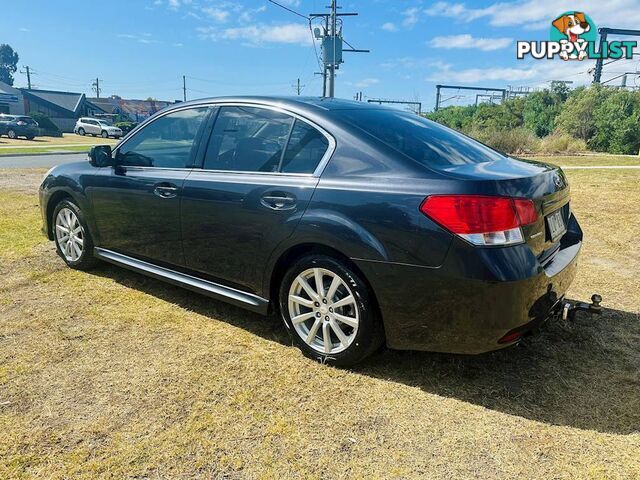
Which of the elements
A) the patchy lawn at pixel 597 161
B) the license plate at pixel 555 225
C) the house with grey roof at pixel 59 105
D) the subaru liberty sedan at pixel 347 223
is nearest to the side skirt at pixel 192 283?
the subaru liberty sedan at pixel 347 223

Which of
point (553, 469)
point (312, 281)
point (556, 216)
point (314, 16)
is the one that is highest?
point (314, 16)

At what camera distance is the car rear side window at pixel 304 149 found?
3.09 metres

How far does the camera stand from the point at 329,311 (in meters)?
3.04

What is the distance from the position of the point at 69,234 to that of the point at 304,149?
114 inches

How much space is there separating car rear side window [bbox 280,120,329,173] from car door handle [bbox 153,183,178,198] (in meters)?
0.97

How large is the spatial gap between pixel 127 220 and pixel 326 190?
202 cm

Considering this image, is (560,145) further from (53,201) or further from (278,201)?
(278,201)

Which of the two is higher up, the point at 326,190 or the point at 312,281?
the point at 326,190

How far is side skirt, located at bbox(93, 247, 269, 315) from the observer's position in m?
3.39

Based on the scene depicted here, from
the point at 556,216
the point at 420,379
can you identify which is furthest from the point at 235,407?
the point at 556,216

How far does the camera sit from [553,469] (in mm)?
2230

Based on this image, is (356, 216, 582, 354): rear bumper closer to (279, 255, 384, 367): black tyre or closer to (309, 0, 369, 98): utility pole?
(279, 255, 384, 367): black tyre

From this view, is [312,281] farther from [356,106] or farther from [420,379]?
[356,106]

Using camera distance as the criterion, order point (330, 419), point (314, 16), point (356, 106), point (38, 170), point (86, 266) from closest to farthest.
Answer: point (330, 419)
point (356, 106)
point (86, 266)
point (38, 170)
point (314, 16)
